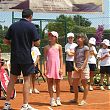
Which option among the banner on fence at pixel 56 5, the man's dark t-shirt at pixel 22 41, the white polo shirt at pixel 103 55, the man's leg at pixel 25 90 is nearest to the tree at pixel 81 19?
the banner on fence at pixel 56 5

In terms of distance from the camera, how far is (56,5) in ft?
55.2

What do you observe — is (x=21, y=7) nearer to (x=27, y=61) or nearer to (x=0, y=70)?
(x=0, y=70)

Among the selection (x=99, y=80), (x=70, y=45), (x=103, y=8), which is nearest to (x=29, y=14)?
(x=70, y=45)

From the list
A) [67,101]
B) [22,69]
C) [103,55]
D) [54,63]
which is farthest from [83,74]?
[103,55]

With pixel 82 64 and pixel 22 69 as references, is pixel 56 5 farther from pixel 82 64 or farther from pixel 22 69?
pixel 22 69

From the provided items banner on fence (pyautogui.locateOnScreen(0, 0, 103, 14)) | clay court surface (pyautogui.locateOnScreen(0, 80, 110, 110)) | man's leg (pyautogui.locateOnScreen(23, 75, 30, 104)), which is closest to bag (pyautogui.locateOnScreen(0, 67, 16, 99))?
clay court surface (pyautogui.locateOnScreen(0, 80, 110, 110))

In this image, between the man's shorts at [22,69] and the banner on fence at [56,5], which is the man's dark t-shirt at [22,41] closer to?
the man's shorts at [22,69]

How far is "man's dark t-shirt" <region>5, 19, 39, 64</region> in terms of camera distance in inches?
349

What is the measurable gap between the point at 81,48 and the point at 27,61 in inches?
82.3

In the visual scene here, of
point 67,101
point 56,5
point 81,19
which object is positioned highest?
point 56,5

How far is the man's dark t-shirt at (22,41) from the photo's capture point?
8859mm

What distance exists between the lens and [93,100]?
1134cm

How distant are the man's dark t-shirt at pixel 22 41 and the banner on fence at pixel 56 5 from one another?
7408 millimetres

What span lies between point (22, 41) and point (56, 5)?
812 cm
